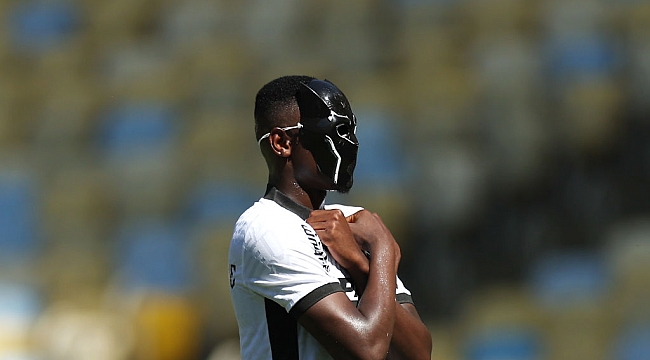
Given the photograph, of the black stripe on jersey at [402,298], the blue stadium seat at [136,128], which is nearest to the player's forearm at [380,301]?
the black stripe on jersey at [402,298]

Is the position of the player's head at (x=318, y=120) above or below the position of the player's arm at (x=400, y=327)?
above

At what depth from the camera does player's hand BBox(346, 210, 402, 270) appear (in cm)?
200

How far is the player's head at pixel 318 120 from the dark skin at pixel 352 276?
13 mm

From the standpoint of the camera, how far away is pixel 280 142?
81.3 inches

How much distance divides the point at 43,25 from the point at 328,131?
279 inches

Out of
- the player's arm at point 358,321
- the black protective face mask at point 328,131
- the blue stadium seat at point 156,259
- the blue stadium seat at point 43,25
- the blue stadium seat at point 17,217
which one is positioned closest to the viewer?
the player's arm at point 358,321

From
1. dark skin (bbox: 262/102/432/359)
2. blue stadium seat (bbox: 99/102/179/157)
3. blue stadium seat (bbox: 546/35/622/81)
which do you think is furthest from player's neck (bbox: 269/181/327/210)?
blue stadium seat (bbox: 99/102/179/157)

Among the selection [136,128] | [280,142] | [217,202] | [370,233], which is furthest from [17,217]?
[370,233]

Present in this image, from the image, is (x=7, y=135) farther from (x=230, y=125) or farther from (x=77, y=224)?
(x=230, y=125)

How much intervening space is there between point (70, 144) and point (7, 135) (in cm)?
71

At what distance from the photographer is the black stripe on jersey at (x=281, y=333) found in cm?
188

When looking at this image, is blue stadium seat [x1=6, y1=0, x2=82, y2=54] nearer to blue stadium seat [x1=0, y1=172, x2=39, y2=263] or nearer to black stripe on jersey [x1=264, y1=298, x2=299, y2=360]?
blue stadium seat [x1=0, y1=172, x2=39, y2=263]

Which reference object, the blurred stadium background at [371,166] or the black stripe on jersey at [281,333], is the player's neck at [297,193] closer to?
the black stripe on jersey at [281,333]

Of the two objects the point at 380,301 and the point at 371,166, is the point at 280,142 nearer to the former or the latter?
the point at 380,301
